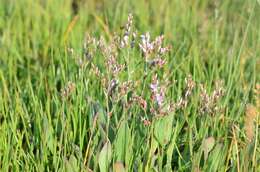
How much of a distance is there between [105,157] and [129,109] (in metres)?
0.30

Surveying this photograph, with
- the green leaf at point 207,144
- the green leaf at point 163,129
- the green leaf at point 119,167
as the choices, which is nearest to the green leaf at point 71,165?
the green leaf at point 119,167

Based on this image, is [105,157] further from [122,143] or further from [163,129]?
[163,129]

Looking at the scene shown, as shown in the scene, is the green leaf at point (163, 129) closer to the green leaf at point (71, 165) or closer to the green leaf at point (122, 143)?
the green leaf at point (122, 143)

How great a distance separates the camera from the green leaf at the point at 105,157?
1846 mm

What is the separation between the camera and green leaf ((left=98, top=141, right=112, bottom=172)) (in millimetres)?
1846

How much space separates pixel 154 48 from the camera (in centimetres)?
191

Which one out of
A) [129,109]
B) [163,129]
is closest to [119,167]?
[163,129]

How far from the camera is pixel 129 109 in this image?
2104 millimetres

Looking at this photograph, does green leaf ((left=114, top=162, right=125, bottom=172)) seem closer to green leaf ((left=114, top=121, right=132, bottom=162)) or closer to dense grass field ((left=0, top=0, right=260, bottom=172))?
dense grass field ((left=0, top=0, right=260, bottom=172))

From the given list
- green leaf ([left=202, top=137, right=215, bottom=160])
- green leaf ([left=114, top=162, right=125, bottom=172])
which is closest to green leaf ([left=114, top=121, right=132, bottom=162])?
green leaf ([left=114, top=162, right=125, bottom=172])

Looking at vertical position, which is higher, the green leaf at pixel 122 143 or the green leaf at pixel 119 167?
the green leaf at pixel 122 143

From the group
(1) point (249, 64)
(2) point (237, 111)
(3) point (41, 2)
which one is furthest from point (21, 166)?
(3) point (41, 2)

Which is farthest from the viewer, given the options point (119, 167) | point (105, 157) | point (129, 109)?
point (129, 109)

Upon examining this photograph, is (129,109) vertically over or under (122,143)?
over
